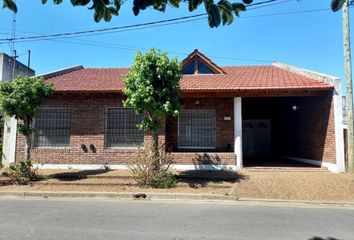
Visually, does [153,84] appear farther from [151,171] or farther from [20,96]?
[20,96]

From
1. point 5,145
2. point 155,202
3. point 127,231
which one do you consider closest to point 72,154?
point 5,145

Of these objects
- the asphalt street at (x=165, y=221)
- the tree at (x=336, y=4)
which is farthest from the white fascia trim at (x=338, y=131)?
the tree at (x=336, y=4)

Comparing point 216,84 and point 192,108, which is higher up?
point 216,84

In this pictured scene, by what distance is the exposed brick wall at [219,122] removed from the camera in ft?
48.9

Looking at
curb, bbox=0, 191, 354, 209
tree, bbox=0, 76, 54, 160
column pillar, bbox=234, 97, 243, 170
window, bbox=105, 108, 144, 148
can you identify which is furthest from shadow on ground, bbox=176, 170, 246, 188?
tree, bbox=0, 76, 54, 160

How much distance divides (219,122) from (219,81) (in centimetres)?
209

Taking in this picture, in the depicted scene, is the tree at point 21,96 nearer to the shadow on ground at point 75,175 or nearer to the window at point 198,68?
the shadow on ground at point 75,175

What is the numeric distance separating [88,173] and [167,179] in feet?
13.5

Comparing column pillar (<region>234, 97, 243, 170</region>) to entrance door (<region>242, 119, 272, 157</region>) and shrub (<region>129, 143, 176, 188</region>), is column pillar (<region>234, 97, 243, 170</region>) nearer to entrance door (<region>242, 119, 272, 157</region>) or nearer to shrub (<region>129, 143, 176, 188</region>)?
shrub (<region>129, 143, 176, 188</region>)

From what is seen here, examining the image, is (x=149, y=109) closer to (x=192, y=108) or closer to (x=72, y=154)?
(x=192, y=108)

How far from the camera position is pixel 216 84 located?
15070 millimetres

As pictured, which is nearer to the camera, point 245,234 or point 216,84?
point 245,234

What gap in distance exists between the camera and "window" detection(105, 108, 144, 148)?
1512 centimetres

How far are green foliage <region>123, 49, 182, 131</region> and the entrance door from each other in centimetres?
958
